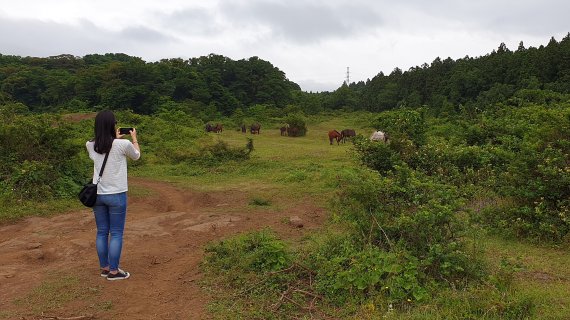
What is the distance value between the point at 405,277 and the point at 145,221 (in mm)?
4663

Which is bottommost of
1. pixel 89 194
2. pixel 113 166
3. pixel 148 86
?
pixel 89 194

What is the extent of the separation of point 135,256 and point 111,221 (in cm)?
107

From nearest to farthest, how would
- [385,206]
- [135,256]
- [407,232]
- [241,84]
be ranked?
1. [407,232]
2. [385,206]
3. [135,256]
4. [241,84]

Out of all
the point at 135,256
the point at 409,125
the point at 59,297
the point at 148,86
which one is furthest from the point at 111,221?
the point at 148,86

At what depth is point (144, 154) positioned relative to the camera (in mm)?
16359

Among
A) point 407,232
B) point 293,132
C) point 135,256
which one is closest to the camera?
point 407,232

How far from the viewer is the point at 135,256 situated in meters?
5.49

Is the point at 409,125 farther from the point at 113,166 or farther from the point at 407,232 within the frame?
the point at 113,166

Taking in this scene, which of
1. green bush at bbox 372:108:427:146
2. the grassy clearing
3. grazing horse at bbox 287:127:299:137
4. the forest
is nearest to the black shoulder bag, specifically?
the grassy clearing

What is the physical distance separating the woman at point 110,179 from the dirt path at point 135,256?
1.31ft

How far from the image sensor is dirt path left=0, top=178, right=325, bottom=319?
408cm

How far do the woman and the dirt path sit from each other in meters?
0.40

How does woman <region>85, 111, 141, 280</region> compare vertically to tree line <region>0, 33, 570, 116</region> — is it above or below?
below

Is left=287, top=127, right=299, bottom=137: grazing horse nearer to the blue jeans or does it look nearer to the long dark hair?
the blue jeans
